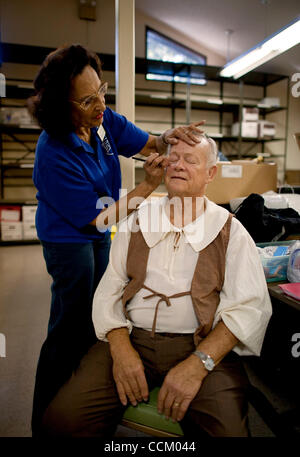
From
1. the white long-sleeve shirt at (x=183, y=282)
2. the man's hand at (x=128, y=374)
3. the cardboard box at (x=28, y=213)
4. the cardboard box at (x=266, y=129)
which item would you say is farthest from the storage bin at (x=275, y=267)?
the cardboard box at (x=266, y=129)

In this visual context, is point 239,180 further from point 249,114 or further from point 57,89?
point 249,114

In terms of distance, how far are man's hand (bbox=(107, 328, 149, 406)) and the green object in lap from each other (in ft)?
0.06

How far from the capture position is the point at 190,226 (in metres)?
1.20

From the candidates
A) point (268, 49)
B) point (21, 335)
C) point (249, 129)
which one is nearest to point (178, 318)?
point (21, 335)

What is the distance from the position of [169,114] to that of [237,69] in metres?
2.18

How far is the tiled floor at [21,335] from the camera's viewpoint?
1474 millimetres

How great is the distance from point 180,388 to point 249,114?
227 inches

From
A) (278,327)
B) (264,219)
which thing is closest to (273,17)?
(264,219)

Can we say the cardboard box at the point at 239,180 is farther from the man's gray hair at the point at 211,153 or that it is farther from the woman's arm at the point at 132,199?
the woman's arm at the point at 132,199

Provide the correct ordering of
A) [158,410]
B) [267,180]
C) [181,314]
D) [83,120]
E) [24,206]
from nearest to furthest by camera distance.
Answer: [158,410] → [181,314] → [83,120] → [267,180] → [24,206]

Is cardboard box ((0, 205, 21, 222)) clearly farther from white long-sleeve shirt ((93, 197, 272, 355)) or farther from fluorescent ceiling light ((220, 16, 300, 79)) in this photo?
white long-sleeve shirt ((93, 197, 272, 355))

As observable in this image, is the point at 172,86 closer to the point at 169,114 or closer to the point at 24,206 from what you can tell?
the point at 169,114

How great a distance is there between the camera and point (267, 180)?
7.16 ft

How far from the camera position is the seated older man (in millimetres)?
955
